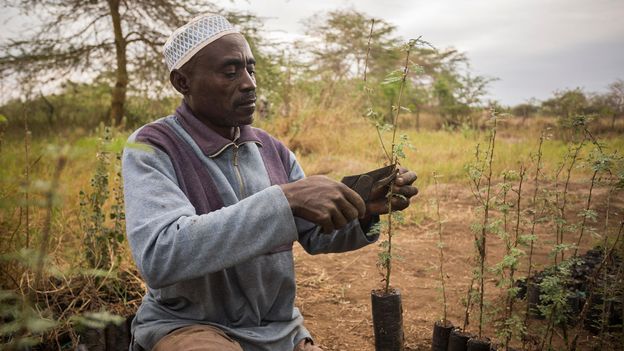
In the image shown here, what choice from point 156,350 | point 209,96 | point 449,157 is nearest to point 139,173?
point 209,96

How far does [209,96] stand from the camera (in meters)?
1.96

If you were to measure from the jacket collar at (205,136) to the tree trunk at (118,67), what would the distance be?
29.8 ft

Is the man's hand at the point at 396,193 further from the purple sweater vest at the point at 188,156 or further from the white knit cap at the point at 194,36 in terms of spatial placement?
the white knit cap at the point at 194,36

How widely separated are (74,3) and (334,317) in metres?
10.0

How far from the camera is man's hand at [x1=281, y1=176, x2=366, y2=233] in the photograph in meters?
1.43

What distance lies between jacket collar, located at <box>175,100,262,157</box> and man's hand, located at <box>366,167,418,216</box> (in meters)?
0.57

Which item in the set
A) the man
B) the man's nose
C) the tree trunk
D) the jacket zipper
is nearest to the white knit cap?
the man

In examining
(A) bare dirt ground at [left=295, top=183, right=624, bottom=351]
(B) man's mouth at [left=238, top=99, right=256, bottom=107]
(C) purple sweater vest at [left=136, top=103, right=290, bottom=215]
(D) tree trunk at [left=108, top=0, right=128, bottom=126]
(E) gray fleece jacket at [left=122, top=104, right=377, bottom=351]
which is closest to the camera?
(E) gray fleece jacket at [left=122, top=104, right=377, bottom=351]

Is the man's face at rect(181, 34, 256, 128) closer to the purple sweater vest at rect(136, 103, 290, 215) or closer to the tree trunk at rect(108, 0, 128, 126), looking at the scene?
the purple sweater vest at rect(136, 103, 290, 215)

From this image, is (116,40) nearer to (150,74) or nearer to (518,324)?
(150,74)

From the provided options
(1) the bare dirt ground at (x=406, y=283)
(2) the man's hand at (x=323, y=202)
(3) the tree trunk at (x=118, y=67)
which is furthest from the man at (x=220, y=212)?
(3) the tree trunk at (x=118, y=67)

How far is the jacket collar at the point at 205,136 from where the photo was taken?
73.9 inches

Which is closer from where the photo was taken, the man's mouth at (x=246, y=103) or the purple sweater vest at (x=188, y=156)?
the purple sweater vest at (x=188, y=156)

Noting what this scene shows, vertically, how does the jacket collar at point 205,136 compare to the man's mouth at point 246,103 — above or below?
below
